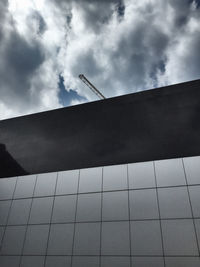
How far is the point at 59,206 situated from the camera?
243 inches

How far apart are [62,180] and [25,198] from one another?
1.48 m

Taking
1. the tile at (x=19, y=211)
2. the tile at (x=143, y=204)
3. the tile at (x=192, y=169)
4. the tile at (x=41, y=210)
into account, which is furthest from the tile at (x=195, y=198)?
the tile at (x=19, y=211)

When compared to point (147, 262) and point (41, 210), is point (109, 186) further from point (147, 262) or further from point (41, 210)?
point (41, 210)

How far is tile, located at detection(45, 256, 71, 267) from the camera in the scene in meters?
5.20

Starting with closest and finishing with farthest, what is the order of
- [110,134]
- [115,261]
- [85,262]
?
[115,261] < [85,262] < [110,134]

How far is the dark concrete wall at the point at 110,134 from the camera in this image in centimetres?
633

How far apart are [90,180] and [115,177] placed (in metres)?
0.86

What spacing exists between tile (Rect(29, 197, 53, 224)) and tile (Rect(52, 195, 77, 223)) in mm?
218

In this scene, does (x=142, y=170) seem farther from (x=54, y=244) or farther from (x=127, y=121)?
(x=54, y=244)

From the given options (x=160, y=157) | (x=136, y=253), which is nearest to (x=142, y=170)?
(x=160, y=157)

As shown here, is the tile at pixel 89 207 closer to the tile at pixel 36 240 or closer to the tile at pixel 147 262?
the tile at pixel 36 240

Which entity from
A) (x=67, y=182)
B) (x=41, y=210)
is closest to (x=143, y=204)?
(x=67, y=182)

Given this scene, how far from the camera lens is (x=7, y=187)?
23.5 feet

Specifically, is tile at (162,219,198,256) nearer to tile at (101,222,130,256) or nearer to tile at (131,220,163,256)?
tile at (131,220,163,256)
